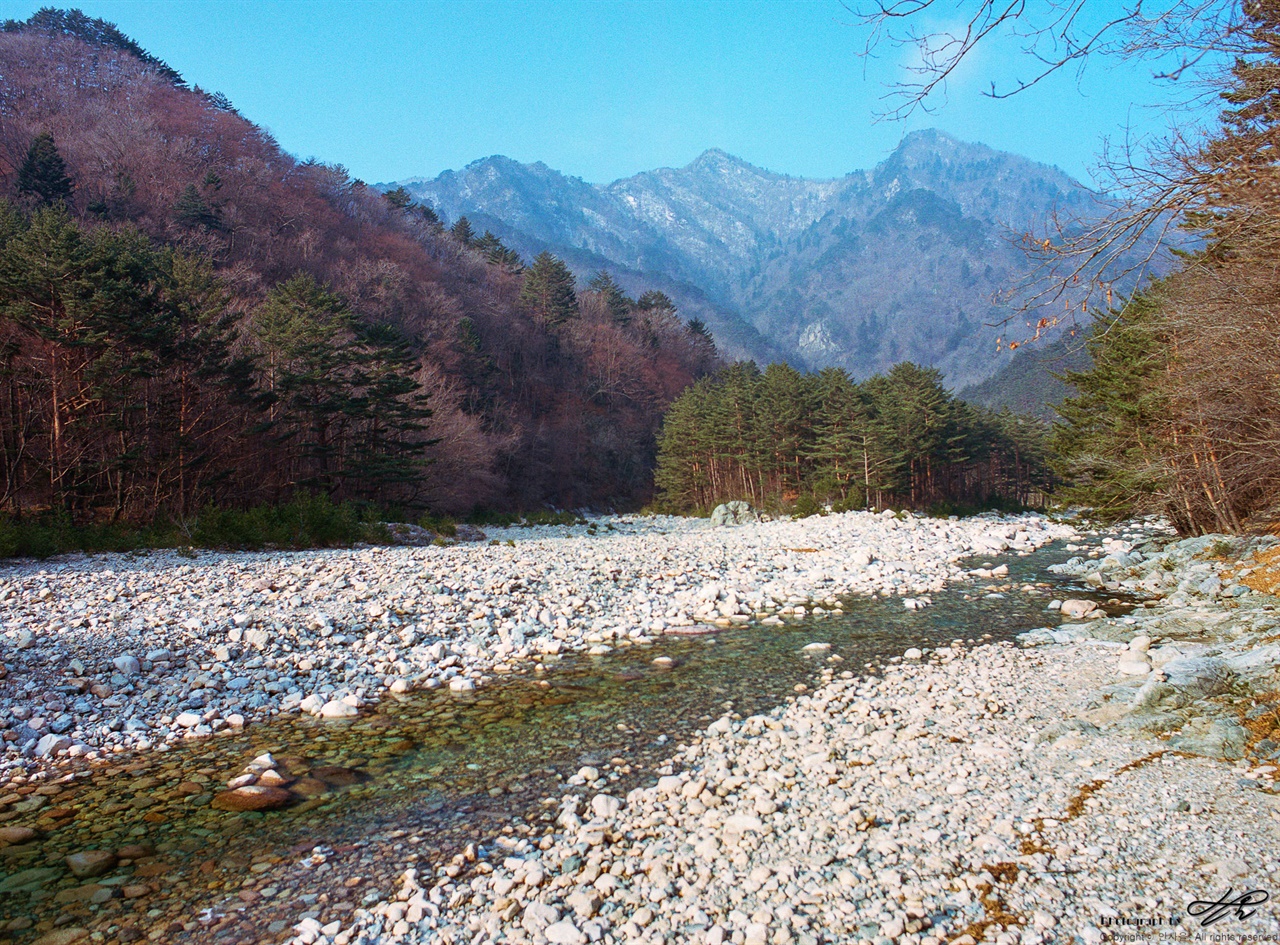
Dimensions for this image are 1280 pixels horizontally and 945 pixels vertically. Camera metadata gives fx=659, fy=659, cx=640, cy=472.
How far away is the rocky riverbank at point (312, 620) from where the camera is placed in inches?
251

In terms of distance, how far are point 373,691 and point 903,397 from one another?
39.8 m

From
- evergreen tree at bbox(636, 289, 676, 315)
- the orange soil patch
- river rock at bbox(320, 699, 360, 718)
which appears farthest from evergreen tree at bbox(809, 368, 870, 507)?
evergreen tree at bbox(636, 289, 676, 315)

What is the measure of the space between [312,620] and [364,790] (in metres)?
4.73

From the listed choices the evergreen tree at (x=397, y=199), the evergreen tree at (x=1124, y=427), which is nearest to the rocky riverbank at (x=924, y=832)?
the evergreen tree at (x=1124, y=427)

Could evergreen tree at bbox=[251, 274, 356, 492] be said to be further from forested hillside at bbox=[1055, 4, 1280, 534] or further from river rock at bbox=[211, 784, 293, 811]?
forested hillside at bbox=[1055, 4, 1280, 534]

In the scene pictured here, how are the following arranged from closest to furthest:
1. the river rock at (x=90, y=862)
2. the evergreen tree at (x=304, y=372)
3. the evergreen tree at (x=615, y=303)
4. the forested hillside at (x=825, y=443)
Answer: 1. the river rock at (x=90, y=862)
2. the evergreen tree at (x=304, y=372)
3. the forested hillside at (x=825, y=443)
4. the evergreen tree at (x=615, y=303)

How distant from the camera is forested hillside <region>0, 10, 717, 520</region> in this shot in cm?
1722

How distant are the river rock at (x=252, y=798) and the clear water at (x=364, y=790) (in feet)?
0.27

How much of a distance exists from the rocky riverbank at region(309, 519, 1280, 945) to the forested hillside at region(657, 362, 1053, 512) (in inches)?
1134

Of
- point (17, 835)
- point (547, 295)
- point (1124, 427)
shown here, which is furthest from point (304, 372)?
point (547, 295)

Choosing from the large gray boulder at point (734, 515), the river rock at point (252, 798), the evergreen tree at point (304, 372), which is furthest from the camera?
the large gray boulder at point (734, 515)

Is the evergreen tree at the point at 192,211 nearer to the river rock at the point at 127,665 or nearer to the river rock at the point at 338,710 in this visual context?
the river rock at the point at 127,665

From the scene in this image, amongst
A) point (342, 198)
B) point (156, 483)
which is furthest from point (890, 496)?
point (342, 198)

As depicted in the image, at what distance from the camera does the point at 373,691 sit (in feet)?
23.5
